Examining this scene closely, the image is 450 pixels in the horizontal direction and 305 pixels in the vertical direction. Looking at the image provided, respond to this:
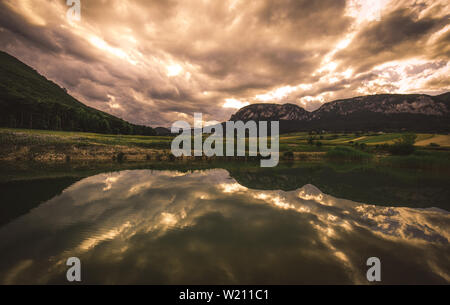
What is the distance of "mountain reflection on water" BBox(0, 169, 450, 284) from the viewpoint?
6551mm

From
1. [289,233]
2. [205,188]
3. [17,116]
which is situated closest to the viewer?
[289,233]

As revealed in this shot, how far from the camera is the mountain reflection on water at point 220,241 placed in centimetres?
655

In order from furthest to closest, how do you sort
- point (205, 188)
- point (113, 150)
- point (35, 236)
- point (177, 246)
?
point (113, 150)
point (205, 188)
point (35, 236)
point (177, 246)

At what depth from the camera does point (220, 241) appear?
905cm

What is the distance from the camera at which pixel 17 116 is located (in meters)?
81.8

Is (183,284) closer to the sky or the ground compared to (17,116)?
closer to the ground

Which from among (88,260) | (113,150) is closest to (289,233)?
A: (88,260)

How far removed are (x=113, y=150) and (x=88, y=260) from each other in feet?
157

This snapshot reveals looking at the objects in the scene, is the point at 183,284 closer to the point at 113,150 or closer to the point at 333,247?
the point at 333,247
